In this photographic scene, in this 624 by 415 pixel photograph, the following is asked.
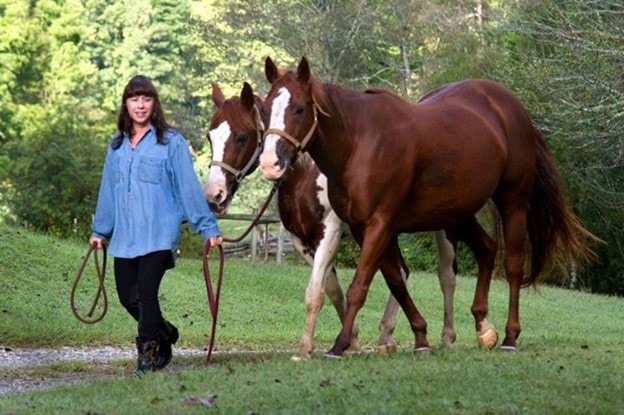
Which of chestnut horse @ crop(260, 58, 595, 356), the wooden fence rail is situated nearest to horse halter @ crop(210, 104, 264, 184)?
chestnut horse @ crop(260, 58, 595, 356)

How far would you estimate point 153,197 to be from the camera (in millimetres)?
10391

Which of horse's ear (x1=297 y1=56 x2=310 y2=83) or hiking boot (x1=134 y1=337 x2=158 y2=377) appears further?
hiking boot (x1=134 y1=337 x2=158 y2=377)

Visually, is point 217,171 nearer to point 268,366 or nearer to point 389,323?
point 268,366

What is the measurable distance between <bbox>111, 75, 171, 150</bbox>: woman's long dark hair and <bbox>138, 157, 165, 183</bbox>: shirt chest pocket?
0.49 ft

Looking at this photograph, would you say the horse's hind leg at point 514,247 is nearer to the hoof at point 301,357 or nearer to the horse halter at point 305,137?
the hoof at point 301,357

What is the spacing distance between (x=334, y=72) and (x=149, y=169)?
4321 cm

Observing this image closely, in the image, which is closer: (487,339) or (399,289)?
(399,289)

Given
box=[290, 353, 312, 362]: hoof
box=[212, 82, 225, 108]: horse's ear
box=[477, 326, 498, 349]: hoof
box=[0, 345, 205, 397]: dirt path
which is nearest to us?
box=[290, 353, 312, 362]: hoof

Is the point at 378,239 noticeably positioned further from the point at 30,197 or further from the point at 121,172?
the point at 30,197

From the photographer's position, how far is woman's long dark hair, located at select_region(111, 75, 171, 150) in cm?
1039

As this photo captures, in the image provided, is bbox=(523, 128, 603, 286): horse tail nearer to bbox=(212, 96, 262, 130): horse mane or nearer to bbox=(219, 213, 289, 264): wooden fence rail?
bbox=(212, 96, 262, 130): horse mane

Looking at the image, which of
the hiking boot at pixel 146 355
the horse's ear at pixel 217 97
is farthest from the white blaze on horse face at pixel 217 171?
the hiking boot at pixel 146 355

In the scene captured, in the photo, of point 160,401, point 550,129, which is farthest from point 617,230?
point 160,401

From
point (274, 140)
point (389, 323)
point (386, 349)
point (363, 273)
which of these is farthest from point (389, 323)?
point (274, 140)
